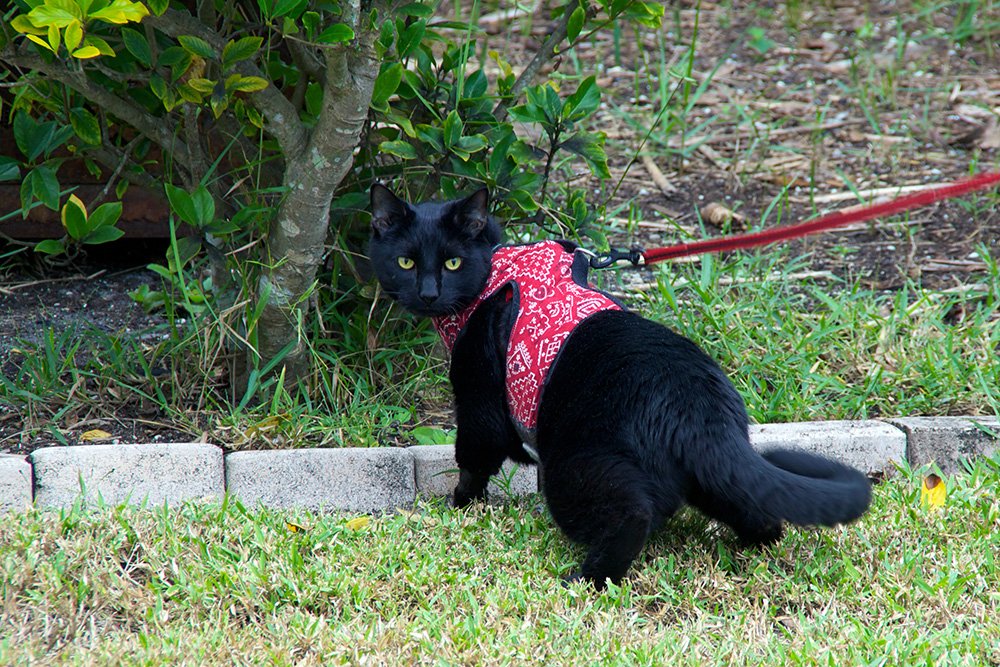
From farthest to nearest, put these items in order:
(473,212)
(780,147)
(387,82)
→ 1. (780,147)
2. (387,82)
3. (473,212)

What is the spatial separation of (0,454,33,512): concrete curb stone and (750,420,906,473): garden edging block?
213 centimetres

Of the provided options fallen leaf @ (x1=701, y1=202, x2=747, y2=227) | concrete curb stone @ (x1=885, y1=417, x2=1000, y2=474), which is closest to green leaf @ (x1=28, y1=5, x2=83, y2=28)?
concrete curb stone @ (x1=885, y1=417, x2=1000, y2=474)

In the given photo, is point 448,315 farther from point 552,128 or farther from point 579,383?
point 552,128

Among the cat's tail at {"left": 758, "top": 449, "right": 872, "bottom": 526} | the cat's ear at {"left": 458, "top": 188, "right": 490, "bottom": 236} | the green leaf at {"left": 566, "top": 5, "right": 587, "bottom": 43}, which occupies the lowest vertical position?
the cat's tail at {"left": 758, "top": 449, "right": 872, "bottom": 526}

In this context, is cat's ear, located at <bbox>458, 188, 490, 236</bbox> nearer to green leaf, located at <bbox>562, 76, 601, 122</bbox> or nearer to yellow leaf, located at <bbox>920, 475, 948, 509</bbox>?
green leaf, located at <bbox>562, 76, 601, 122</bbox>

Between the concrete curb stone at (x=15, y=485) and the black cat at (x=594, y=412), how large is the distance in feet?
3.72

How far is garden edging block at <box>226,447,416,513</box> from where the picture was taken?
119 inches

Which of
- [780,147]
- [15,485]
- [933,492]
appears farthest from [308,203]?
[780,147]

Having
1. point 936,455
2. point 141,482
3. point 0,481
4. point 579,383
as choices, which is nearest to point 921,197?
point 579,383

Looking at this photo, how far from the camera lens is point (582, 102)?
3.29 meters

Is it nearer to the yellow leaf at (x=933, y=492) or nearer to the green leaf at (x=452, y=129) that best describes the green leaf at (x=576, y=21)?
the green leaf at (x=452, y=129)

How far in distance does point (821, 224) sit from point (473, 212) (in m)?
0.94

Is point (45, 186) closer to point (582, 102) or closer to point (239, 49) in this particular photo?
point (239, 49)

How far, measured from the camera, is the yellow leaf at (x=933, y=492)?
9.50 feet
